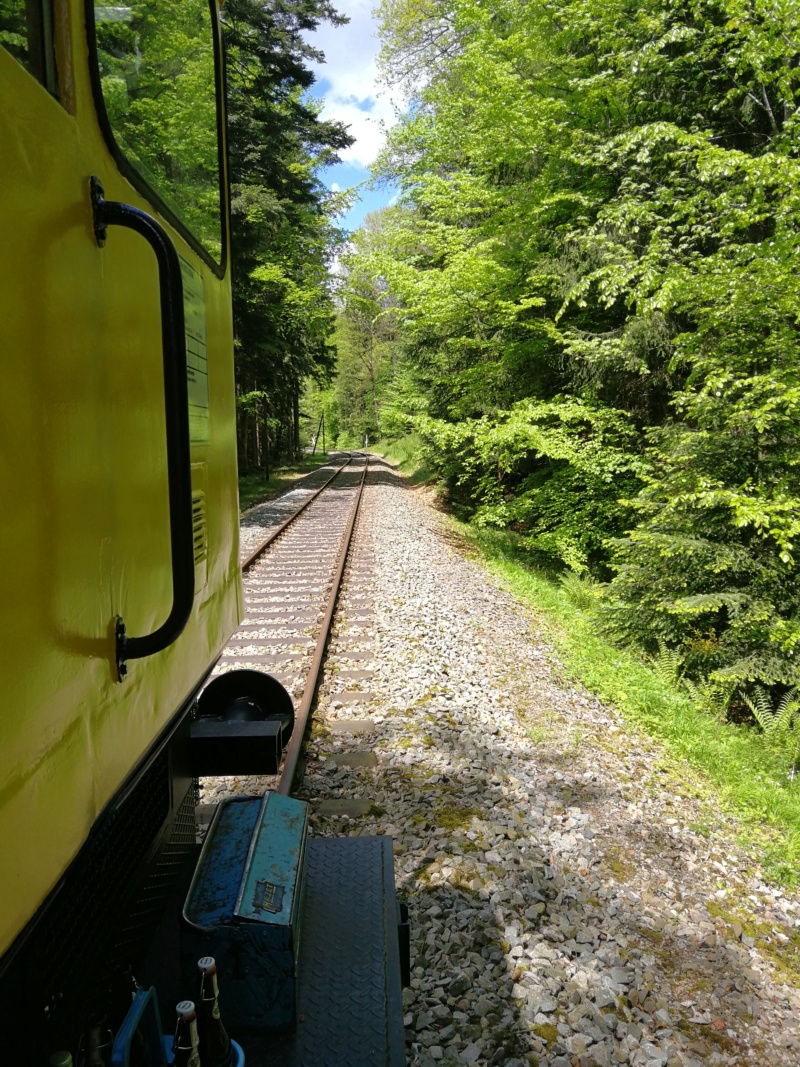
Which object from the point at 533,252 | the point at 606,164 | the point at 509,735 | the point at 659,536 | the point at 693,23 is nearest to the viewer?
the point at 509,735

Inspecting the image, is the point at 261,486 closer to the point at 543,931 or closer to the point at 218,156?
the point at 543,931

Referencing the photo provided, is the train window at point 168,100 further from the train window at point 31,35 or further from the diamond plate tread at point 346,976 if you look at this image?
the diamond plate tread at point 346,976

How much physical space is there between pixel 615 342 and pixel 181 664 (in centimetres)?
1093

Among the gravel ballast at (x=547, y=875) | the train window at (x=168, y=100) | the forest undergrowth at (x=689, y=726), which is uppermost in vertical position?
the train window at (x=168, y=100)

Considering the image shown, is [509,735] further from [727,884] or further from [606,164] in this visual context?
[606,164]

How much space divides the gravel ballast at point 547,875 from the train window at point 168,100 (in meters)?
3.28

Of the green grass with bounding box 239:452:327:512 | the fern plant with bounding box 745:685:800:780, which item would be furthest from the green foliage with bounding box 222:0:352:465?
the fern plant with bounding box 745:685:800:780

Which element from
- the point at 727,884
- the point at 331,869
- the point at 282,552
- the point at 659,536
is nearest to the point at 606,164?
the point at 659,536

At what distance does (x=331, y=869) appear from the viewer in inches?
102

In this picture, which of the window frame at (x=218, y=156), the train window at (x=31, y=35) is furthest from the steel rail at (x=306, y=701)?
the train window at (x=31, y=35)

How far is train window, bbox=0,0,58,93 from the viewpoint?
3.50 feet

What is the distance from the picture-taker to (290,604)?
876cm

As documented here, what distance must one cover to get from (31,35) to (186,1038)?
1.96 meters

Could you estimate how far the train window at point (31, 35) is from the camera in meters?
1.07
